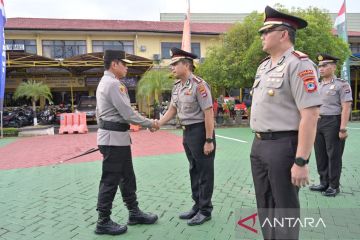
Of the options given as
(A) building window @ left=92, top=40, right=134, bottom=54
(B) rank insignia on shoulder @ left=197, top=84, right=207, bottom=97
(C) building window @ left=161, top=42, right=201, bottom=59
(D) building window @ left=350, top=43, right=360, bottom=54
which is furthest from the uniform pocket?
(D) building window @ left=350, top=43, right=360, bottom=54

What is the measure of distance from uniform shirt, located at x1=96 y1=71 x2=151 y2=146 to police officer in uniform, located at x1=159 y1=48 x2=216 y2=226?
56 centimetres

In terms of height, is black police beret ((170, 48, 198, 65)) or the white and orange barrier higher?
black police beret ((170, 48, 198, 65))

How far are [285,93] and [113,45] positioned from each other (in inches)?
818

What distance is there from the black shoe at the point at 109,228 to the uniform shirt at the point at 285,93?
1801 mm

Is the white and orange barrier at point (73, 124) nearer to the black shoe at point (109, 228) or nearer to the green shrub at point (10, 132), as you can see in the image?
the green shrub at point (10, 132)

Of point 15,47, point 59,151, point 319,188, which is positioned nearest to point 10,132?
point 59,151

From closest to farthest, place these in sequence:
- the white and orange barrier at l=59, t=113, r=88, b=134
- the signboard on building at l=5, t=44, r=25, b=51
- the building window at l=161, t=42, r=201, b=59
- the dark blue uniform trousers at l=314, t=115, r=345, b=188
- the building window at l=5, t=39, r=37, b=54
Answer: the dark blue uniform trousers at l=314, t=115, r=345, b=188 → the white and orange barrier at l=59, t=113, r=88, b=134 → the signboard on building at l=5, t=44, r=25, b=51 → the building window at l=5, t=39, r=37, b=54 → the building window at l=161, t=42, r=201, b=59

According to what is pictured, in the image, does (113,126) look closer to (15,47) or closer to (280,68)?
(280,68)

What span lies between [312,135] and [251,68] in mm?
11843

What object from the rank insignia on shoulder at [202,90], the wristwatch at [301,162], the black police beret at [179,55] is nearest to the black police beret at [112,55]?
the black police beret at [179,55]

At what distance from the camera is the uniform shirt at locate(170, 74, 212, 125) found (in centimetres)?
346

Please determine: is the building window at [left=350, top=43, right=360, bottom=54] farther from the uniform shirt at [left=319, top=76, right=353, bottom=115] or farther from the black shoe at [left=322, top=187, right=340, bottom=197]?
the black shoe at [left=322, top=187, right=340, bottom=197]

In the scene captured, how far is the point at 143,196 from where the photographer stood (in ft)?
14.8

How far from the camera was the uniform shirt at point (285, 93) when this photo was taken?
212 centimetres
